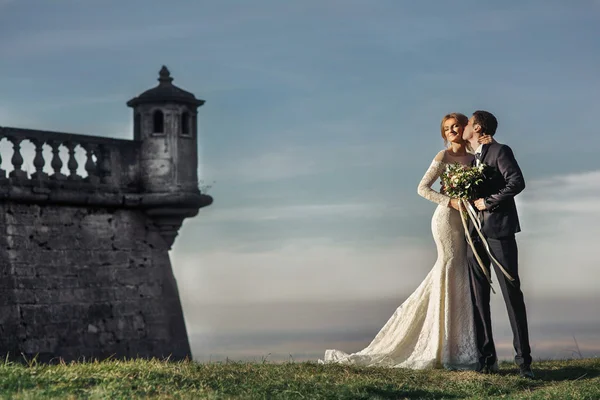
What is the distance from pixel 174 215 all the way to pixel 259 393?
10.2m

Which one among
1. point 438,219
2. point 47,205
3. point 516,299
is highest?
point 47,205

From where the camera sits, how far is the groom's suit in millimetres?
11195

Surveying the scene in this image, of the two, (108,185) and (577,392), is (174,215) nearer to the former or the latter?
(108,185)

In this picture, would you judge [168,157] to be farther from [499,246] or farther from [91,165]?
[499,246]

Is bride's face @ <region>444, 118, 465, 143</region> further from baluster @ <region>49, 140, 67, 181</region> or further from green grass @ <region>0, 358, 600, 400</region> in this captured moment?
baluster @ <region>49, 140, 67, 181</region>

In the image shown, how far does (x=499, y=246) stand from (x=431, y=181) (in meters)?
1.16

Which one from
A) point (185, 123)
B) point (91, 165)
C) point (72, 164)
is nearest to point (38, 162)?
point (72, 164)

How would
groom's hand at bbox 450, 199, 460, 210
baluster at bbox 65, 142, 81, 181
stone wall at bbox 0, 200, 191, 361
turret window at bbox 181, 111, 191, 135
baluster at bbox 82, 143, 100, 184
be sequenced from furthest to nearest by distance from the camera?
turret window at bbox 181, 111, 191, 135 → baluster at bbox 82, 143, 100, 184 → baluster at bbox 65, 142, 81, 181 → stone wall at bbox 0, 200, 191, 361 → groom's hand at bbox 450, 199, 460, 210

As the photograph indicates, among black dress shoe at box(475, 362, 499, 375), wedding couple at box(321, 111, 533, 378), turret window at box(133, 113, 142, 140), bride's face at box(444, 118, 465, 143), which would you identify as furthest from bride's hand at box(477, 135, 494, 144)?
turret window at box(133, 113, 142, 140)

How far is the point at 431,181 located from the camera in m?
11.9

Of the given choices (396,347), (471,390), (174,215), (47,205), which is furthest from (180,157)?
(471,390)

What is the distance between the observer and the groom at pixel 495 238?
36.8 feet

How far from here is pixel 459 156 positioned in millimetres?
11992

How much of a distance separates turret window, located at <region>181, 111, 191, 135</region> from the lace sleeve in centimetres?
862
